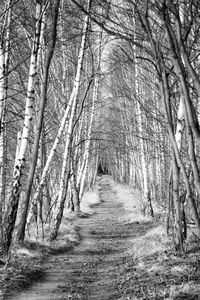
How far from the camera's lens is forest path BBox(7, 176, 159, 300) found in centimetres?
568

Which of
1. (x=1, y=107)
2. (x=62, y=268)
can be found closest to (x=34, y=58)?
(x=1, y=107)

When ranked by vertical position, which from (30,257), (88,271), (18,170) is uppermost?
(18,170)

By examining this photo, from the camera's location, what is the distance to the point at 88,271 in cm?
739

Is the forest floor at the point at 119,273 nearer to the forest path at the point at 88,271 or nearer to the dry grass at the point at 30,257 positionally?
the forest path at the point at 88,271

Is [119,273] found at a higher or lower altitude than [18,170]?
lower

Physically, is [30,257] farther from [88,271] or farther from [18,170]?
[18,170]

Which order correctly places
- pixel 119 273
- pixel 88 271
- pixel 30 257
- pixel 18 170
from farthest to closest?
pixel 30 257 < pixel 18 170 < pixel 88 271 < pixel 119 273

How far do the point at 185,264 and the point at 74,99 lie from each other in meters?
6.54

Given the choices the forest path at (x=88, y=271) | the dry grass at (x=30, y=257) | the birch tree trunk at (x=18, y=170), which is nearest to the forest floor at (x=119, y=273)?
Result: the forest path at (x=88, y=271)

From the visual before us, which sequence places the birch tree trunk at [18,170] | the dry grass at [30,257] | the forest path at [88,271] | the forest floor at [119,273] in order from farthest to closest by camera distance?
the birch tree trunk at [18,170] < the dry grass at [30,257] < the forest path at [88,271] < the forest floor at [119,273]

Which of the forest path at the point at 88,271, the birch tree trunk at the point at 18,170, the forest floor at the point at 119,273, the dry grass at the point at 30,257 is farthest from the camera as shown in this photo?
the birch tree trunk at the point at 18,170

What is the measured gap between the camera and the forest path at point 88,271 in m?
5.68

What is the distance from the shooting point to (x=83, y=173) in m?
22.4

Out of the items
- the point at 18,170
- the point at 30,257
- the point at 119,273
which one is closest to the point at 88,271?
the point at 119,273
